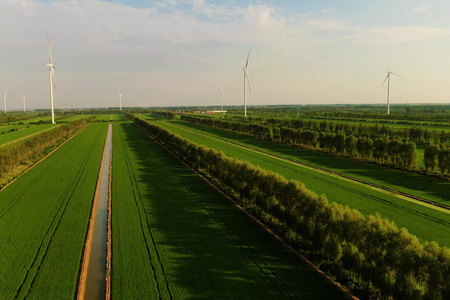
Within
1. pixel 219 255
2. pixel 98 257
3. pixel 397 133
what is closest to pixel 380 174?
pixel 219 255

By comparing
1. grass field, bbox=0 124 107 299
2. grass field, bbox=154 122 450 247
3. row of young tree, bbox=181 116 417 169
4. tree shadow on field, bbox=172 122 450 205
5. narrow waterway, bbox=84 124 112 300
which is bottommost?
narrow waterway, bbox=84 124 112 300

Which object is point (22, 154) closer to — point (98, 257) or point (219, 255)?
point (98, 257)

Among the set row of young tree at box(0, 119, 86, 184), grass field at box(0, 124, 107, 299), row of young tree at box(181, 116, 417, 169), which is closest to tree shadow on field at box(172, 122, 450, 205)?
row of young tree at box(181, 116, 417, 169)

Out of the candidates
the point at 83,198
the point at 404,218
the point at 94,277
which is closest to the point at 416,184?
the point at 404,218

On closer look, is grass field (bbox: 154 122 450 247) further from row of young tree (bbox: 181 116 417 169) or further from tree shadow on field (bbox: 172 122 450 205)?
row of young tree (bbox: 181 116 417 169)

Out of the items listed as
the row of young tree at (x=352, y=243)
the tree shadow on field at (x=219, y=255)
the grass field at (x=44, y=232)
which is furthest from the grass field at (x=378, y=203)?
the grass field at (x=44, y=232)

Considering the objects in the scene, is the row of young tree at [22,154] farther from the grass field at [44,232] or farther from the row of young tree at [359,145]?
the row of young tree at [359,145]
